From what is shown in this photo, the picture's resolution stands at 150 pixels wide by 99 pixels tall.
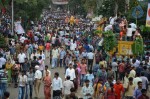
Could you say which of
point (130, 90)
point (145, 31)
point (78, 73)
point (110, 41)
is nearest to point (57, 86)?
point (130, 90)

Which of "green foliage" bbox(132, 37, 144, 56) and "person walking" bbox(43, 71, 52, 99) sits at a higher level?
"green foliage" bbox(132, 37, 144, 56)

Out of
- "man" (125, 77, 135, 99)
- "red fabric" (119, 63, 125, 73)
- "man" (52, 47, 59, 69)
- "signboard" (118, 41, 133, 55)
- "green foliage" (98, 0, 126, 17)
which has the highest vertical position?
"green foliage" (98, 0, 126, 17)

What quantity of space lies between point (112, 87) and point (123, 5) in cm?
2526

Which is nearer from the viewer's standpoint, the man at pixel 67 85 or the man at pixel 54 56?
the man at pixel 67 85

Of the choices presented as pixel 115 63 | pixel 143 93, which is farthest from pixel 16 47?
pixel 143 93

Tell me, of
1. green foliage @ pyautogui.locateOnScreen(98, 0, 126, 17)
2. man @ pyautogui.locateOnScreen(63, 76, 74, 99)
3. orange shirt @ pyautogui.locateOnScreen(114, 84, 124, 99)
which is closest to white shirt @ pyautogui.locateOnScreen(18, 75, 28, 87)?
man @ pyautogui.locateOnScreen(63, 76, 74, 99)

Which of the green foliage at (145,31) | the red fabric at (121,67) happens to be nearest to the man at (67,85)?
the red fabric at (121,67)

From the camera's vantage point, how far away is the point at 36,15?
156ft

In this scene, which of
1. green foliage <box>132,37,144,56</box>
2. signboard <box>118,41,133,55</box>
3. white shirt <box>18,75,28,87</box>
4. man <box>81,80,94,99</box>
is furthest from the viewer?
signboard <box>118,41,133,55</box>

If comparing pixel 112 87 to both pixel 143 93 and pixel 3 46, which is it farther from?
pixel 3 46

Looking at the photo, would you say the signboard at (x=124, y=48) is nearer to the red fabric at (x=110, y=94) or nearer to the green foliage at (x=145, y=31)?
the green foliage at (x=145, y=31)

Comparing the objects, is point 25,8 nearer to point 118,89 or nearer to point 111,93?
point 118,89

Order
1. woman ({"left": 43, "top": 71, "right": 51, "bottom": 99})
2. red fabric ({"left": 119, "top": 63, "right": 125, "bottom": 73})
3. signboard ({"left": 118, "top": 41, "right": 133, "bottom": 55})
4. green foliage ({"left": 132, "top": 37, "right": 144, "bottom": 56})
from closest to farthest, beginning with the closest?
1. woman ({"left": 43, "top": 71, "right": 51, "bottom": 99})
2. red fabric ({"left": 119, "top": 63, "right": 125, "bottom": 73})
3. green foliage ({"left": 132, "top": 37, "right": 144, "bottom": 56})
4. signboard ({"left": 118, "top": 41, "right": 133, "bottom": 55})

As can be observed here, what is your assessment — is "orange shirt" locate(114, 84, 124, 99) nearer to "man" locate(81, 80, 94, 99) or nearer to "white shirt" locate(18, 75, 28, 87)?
"man" locate(81, 80, 94, 99)
